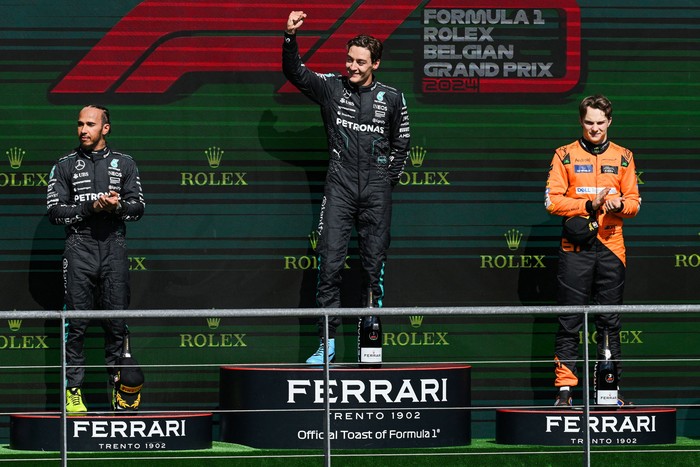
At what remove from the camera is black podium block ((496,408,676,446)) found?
6.12 m

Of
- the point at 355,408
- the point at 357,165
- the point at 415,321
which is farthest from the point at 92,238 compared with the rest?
the point at 415,321

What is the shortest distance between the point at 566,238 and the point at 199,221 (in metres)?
2.05

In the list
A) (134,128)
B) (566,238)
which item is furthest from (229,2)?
(566,238)

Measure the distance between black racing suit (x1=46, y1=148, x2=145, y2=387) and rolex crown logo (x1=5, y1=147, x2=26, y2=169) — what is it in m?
0.60

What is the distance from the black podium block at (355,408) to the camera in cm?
603

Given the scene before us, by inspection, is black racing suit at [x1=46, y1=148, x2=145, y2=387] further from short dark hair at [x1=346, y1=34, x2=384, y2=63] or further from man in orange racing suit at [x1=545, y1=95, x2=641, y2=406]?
man in orange racing suit at [x1=545, y1=95, x2=641, y2=406]

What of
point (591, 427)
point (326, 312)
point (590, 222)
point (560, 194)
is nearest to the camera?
point (326, 312)

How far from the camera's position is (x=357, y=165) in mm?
6574

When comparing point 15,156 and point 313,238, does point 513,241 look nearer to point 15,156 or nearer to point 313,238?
point 313,238

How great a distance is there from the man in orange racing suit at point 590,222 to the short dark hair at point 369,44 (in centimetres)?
107

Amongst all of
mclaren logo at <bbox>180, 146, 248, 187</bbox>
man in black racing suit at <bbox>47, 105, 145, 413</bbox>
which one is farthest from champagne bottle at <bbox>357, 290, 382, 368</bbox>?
mclaren logo at <bbox>180, 146, 248, 187</bbox>

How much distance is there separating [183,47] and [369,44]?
3.97 feet

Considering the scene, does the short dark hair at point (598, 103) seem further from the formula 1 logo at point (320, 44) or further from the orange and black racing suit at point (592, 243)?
the formula 1 logo at point (320, 44)

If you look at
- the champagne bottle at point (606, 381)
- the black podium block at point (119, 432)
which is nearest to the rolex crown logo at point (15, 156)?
the black podium block at point (119, 432)
